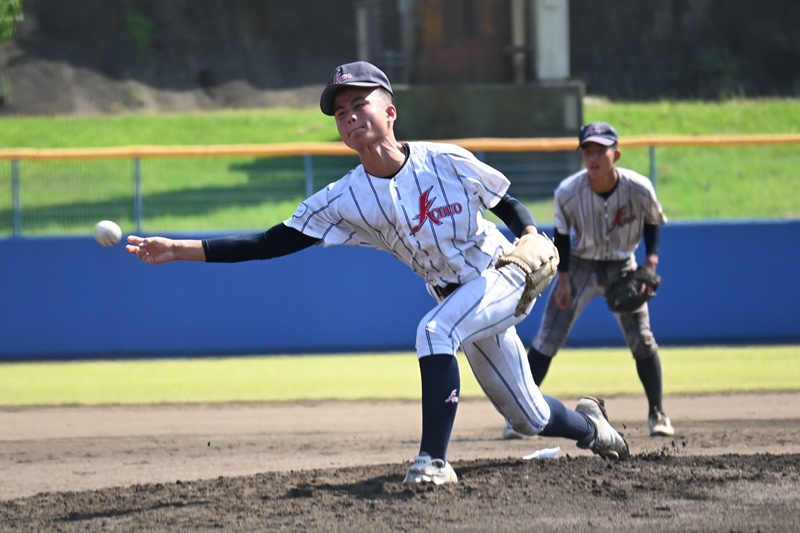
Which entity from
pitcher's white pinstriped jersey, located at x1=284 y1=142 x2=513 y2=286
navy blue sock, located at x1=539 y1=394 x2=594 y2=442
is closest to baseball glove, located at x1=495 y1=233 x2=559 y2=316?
pitcher's white pinstriped jersey, located at x1=284 y1=142 x2=513 y2=286

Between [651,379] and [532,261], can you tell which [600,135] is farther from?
[532,261]

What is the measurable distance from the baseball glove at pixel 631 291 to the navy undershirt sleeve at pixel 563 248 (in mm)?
323

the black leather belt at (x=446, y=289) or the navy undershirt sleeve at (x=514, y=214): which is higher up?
the navy undershirt sleeve at (x=514, y=214)

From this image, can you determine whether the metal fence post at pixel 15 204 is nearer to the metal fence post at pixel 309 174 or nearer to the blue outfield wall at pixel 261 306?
the blue outfield wall at pixel 261 306

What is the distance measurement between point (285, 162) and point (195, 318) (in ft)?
6.23

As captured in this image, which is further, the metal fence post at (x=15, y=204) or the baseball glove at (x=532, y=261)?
the metal fence post at (x=15, y=204)

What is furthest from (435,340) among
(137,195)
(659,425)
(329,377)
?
(137,195)

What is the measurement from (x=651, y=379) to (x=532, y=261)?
269 centimetres

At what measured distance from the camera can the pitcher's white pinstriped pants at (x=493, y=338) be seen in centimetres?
469

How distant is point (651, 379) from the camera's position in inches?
280

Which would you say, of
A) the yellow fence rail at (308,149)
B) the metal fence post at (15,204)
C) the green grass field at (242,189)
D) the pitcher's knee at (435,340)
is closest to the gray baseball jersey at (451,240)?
the pitcher's knee at (435,340)

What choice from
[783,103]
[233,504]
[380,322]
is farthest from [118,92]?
[233,504]

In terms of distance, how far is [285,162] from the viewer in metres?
12.3

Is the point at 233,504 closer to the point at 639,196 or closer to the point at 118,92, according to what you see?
the point at 639,196
